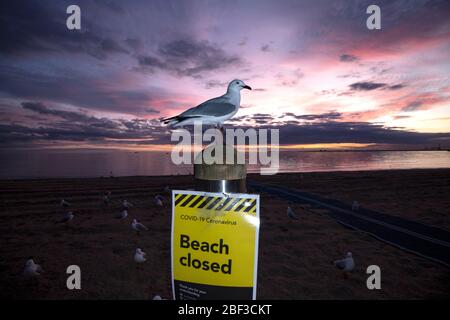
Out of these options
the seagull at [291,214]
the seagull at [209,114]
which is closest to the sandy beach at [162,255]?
the seagull at [291,214]

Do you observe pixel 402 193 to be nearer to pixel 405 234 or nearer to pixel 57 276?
pixel 405 234

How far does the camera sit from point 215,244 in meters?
2.91

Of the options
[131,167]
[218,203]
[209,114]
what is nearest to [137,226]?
[209,114]

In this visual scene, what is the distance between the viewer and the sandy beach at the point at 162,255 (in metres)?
6.91

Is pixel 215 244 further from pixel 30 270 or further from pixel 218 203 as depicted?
pixel 30 270

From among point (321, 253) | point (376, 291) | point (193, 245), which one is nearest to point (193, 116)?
point (193, 245)

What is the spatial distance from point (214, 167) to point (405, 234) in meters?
12.0

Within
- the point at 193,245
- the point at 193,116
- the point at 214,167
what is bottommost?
the point at 193,245

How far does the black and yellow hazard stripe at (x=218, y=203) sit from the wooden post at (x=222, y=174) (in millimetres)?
131

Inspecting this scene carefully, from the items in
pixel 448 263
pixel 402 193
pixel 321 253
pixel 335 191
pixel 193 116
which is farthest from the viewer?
pixel 335 191

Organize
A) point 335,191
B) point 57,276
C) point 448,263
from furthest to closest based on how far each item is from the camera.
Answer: point 335,191 → point 448,263 → point 57,276

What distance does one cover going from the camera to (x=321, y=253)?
950cm

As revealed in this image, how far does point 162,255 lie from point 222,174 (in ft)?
24.3
